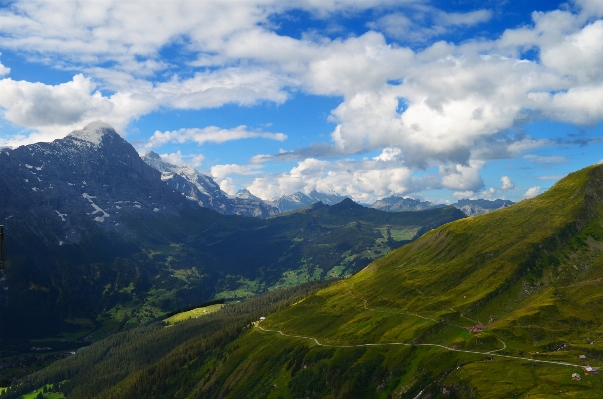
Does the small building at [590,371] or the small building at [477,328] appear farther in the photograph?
the small building at [477,328]

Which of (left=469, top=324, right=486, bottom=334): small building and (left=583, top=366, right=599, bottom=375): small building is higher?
(left=469, top=324, right=486, bottom=334): small building

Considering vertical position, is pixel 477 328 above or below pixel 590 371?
above

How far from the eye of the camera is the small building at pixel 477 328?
580 ft

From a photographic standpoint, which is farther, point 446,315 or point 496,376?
point 446,315

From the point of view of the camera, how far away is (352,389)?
17612 centimetres

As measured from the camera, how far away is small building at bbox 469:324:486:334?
580 feet

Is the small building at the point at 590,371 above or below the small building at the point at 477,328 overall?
below

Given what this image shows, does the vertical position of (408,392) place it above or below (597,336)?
below

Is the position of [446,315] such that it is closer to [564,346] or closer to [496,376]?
[564,346]

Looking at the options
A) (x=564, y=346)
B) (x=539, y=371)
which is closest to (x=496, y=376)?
(x=539, y=371)

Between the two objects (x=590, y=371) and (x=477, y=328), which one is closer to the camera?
(x=590, y=371)

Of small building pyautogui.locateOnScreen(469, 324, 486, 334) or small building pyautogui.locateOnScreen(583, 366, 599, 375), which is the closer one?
small building pyautogui.locateOnScreen(583, 366, 599, 375)

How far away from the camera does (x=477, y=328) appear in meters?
181

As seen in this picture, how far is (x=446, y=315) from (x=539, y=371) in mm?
71648
